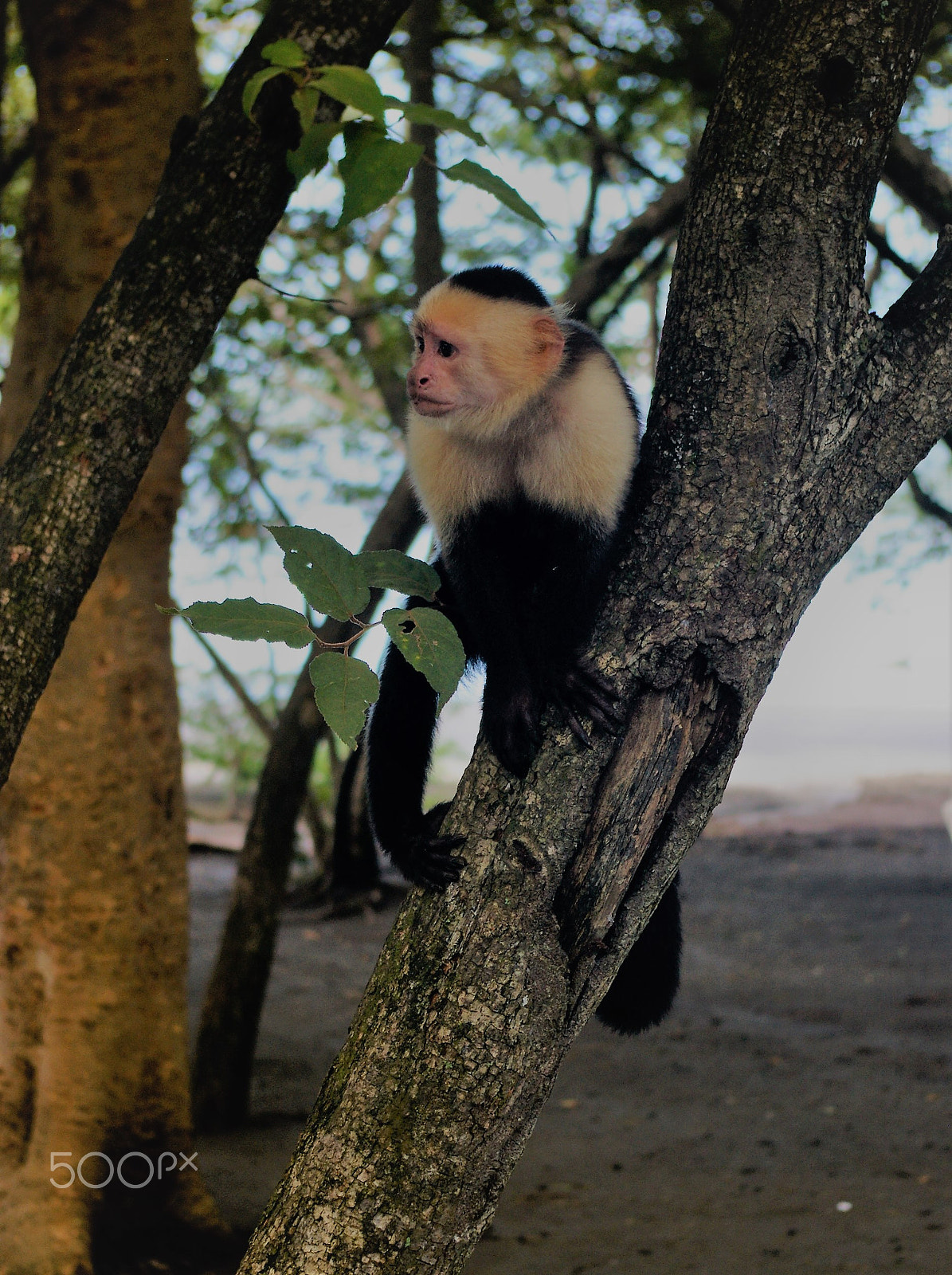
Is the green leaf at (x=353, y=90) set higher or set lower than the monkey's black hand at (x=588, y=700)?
higher

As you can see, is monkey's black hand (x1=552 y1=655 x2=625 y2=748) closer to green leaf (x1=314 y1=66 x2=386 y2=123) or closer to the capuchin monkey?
the capuchin monkey

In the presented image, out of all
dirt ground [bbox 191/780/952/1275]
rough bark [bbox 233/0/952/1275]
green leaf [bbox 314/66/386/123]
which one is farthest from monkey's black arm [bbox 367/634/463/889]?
dirt ground [bbox 191/780/952/1275]

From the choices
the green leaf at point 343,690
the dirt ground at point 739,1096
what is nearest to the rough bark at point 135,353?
the green leaf at point 343,690

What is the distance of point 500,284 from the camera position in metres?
1.94

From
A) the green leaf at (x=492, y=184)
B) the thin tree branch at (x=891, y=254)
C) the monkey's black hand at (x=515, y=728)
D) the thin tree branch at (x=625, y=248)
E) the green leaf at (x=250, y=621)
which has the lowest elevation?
the monkey's black hand at (x=515, y=728)

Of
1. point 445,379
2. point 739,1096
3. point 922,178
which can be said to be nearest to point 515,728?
point 445,379

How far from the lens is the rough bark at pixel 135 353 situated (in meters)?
1.59

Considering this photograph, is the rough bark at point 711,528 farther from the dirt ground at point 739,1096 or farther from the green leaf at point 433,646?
the dirt ground at point 739,1096

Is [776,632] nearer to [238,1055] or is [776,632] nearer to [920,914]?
[238,1055]

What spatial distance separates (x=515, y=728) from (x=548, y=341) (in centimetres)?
71

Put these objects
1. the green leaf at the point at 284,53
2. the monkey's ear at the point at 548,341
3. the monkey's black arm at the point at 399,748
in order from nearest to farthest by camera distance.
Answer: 1. the green leaf at the point at 284,53
2. the monkey's ear at the point at 548,341
3. the monkey's black arm at the point at 399,748

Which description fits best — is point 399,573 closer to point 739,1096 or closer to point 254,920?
point 254,920

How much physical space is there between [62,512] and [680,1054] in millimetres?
4320

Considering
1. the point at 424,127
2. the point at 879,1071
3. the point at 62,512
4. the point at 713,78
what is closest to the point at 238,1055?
the point at 879,1071
